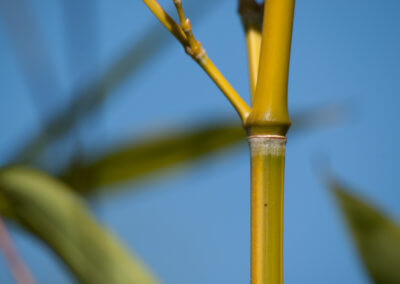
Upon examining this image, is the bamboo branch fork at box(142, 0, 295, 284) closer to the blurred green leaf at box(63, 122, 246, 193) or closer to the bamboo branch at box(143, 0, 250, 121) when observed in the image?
the bamboo branch at box(143, 0, 250, 121)

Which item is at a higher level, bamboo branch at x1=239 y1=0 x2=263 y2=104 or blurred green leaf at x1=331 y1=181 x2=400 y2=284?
bamboo branch at x1=239 y1=0 x2=263 y2=104

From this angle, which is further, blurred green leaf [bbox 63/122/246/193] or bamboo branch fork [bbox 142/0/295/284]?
blurred green leaf [bbox 63/122/246/193]

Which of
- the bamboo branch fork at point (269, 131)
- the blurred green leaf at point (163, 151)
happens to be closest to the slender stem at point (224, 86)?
the bamboo branch fork at point (269, 131)

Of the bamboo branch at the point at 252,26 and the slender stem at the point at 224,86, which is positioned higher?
the bamboo branch at the point at 252,26

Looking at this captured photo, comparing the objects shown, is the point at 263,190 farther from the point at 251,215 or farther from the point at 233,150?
the point at 233,150

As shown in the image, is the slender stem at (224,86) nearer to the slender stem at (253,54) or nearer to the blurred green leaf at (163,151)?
the slender stem at (253,54)

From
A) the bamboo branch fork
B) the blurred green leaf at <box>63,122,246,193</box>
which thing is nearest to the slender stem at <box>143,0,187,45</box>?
the bamboo branch fork
